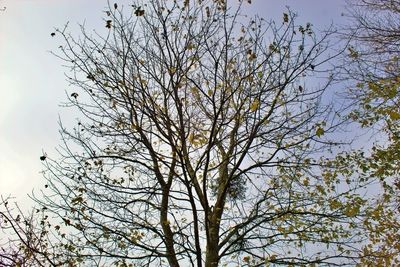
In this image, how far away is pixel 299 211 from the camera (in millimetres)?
7805

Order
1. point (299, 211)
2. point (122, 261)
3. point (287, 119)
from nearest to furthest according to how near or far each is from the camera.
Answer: point (122, 261), point (299, 211), point (287, 119)

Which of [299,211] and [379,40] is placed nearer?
[299,211]

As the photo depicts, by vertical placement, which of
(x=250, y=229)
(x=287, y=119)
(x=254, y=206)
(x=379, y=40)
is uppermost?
(x=379, y=40)

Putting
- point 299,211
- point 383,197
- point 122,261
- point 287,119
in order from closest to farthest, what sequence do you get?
1. point 122,261
2. point 299,211
3. point 287,119
4. point 383,197

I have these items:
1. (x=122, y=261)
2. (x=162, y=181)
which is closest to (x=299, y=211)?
(x=162, y=181)

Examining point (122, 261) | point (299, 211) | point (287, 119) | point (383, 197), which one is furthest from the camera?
point (383, 197)

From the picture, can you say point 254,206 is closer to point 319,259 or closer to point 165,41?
point 319,259

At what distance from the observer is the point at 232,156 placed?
8.00 metres

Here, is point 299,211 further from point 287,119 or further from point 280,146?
point 287,119

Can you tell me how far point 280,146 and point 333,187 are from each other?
1372 mm

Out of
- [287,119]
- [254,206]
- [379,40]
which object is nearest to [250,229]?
[254,206]

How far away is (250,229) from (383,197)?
13.3 ft

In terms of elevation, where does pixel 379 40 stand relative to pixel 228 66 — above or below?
above

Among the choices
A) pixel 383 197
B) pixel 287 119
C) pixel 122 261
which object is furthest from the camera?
pixel 383 197
